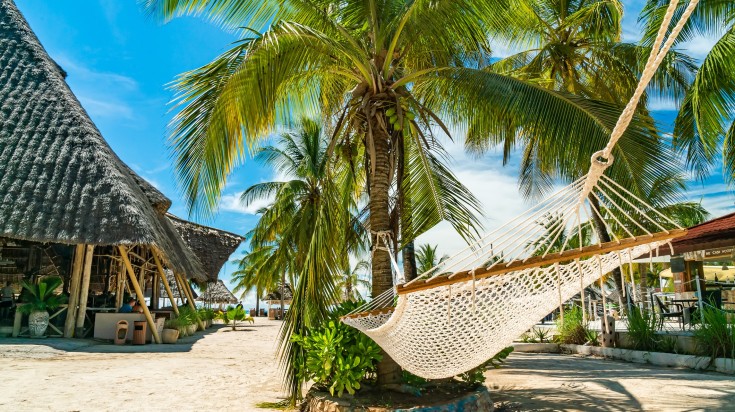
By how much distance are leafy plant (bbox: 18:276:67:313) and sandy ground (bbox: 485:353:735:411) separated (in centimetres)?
582

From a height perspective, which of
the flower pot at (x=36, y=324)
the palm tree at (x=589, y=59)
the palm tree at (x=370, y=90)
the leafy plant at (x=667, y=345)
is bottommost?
the leafy plant at (x=667, y=345)

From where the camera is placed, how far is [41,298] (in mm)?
7027

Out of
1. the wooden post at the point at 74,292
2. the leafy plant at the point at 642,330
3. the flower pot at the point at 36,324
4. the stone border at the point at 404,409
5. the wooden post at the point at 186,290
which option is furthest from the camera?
the wooden post at the point at 186,290

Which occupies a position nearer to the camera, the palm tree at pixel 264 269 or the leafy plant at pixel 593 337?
the leafy plant at pixel 593 337

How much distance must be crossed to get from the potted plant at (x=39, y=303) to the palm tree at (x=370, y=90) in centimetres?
471

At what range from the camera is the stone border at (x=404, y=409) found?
124 inches

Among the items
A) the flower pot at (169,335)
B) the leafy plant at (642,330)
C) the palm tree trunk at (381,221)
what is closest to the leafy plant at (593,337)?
the leafy plant at (642,330)

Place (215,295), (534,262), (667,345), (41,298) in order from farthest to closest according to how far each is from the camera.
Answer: (215,295)
(41,298)
(667,345)
(534,262)

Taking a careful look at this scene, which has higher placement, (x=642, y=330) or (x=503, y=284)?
(x=503, y=284)

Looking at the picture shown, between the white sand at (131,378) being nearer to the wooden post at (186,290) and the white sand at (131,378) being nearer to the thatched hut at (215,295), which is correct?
the wooden post at (186,290)

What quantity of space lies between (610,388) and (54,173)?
7.10 meters

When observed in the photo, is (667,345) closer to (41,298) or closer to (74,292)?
(74,292)

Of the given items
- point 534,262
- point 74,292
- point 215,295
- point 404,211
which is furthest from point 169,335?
point 215,295

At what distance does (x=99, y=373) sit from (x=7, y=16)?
23.5 ft
